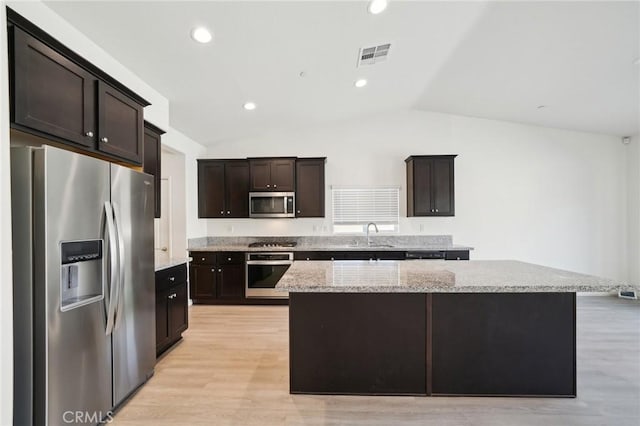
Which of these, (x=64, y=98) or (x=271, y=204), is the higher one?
(x=64, y=98)

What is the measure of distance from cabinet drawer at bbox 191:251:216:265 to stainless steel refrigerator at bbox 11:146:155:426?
7.79 feet

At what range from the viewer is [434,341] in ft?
6.94

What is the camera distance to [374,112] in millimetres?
4953

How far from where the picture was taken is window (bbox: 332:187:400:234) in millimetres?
5016

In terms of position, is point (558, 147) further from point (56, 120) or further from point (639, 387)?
point (56, 120)

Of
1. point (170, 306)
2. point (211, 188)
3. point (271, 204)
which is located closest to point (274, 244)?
point (271, 204)

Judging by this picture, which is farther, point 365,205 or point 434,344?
point 365,205

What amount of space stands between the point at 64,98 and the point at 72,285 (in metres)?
1.12

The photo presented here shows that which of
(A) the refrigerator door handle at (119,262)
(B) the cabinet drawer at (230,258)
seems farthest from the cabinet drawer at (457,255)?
(A) the refrigerator door handle at (119,262)

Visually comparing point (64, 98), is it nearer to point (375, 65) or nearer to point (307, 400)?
point (307, 400)

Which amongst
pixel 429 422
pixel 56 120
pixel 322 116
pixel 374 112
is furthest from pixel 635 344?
pixel 56 120

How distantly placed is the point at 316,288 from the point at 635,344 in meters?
3.66

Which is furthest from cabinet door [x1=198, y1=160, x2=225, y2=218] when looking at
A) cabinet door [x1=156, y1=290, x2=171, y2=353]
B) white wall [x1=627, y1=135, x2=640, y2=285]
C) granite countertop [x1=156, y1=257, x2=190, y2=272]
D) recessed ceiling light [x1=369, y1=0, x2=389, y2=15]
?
white wall [x1=627, y1=135, x2=640, y2=285]

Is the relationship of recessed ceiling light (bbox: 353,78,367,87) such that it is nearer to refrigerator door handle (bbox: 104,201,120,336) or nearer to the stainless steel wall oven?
the stainless steel wall oven
